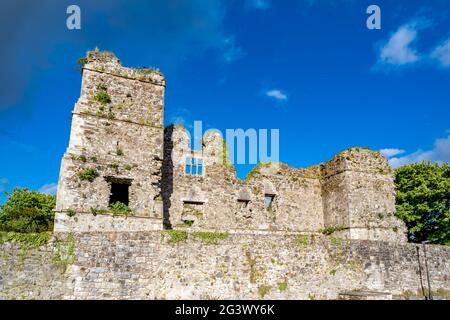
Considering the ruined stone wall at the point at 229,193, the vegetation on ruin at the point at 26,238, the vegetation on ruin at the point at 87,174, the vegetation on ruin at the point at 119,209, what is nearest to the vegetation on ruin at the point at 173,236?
the vegetation on ruin at the point at 26,238

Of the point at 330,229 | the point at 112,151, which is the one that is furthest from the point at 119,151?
the point at 330,229

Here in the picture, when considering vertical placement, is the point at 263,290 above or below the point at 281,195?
below

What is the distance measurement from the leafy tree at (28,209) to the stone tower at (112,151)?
38.9ft

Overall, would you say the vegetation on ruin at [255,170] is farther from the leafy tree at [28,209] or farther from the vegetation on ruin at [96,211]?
the leafy tree at [28,209]

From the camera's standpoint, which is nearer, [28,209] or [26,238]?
[26,238]

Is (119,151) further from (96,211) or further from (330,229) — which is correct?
(330,229)

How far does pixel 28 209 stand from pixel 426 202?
1183 inches

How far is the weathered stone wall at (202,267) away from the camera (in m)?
12.7

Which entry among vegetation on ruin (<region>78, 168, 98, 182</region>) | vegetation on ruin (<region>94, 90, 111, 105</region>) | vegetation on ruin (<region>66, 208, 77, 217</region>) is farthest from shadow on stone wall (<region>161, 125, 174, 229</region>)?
vegetation on ruin (<region>66, 208, 77, 217</region>)

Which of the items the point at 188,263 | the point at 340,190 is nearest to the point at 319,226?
the point at 340,190

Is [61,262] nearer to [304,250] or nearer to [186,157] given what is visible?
[304,250]

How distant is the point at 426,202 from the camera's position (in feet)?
91.6

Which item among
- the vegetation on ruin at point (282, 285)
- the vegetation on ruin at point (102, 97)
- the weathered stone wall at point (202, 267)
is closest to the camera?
the weathered stone wall at point (202, 267)

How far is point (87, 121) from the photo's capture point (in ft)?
62.5
